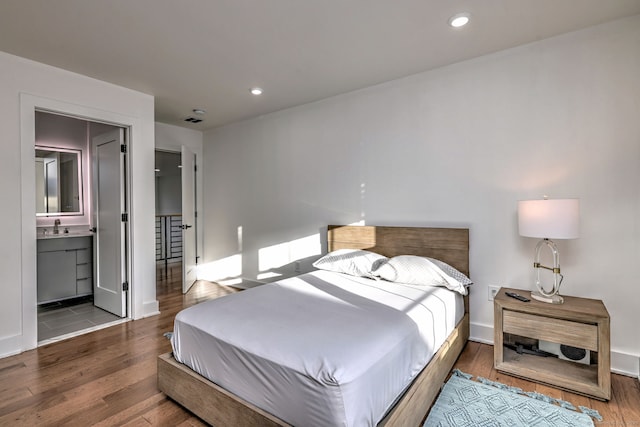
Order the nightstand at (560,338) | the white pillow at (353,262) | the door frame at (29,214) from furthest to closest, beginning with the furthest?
the white pillow at (353,262) < the door frame at (29,214) < the nightstand at (560,338)

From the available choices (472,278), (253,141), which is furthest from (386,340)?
(253,141)

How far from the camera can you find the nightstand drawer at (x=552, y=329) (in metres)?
2.02

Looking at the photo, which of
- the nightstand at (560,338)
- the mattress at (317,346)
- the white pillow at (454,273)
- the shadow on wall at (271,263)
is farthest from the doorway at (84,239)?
the nightstand at (560,338)

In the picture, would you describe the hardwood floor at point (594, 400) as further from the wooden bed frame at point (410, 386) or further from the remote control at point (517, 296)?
the remote control at point (517, 296)

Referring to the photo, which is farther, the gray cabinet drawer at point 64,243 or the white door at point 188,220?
the white door at point 188,220

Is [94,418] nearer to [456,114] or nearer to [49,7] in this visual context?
[49,7]

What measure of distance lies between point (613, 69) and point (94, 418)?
13.3ft

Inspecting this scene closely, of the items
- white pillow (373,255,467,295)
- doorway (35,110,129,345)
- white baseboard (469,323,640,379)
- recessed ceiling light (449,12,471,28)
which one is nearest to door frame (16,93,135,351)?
doorway (35,110,129,345)

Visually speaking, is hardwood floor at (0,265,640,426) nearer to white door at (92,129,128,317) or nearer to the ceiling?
white door at (92,129,128,317)

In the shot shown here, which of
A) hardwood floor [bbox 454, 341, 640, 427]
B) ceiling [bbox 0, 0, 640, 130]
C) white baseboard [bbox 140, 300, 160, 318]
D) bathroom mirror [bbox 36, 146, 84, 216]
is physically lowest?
hardwood floor [bbox 454, 341, 640, 427]

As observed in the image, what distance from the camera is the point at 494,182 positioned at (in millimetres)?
2725

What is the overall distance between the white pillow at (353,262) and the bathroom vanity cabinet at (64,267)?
3.25 m

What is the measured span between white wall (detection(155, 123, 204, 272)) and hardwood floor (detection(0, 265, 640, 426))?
243 centimetres

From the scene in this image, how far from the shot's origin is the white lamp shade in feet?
6.91
